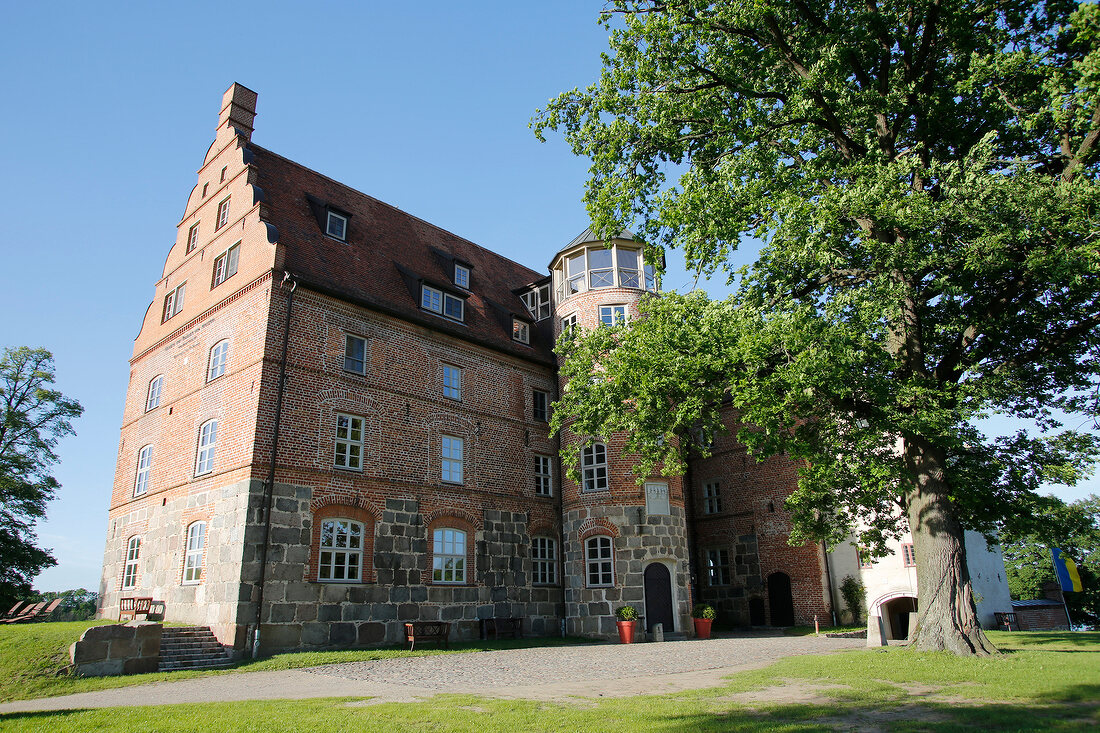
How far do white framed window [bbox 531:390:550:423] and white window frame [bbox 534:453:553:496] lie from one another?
1.43 meters

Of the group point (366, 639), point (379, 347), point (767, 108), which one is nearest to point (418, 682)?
point (366, 639)

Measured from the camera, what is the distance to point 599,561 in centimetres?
2306

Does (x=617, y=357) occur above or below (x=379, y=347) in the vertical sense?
below

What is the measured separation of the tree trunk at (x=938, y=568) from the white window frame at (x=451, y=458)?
13.1 m

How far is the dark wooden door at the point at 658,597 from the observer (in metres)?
22.5

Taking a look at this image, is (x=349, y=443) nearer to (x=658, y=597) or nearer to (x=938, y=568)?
(x=658, y=597)

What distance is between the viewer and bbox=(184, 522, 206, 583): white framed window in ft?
59.4

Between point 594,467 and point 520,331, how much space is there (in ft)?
19.9

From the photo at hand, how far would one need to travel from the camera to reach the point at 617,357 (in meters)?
16.0

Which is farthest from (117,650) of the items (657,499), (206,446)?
(657,499)

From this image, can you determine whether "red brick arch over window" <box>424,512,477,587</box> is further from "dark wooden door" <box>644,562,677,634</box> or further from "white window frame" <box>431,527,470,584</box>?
"dark wooden door" <box>644,562,677,634</box>

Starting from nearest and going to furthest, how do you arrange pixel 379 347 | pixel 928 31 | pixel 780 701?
pixel 780 701 → pixel 928 31 → pixel 379 347

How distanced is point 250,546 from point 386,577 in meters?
3.95

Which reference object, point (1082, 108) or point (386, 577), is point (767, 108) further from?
point (386, 577)
